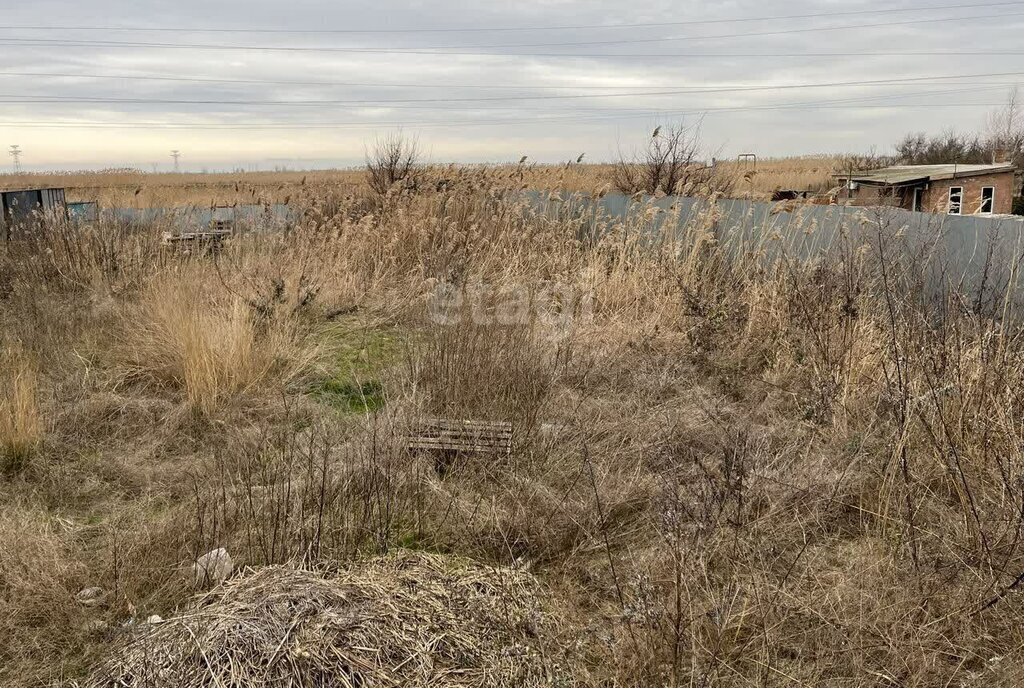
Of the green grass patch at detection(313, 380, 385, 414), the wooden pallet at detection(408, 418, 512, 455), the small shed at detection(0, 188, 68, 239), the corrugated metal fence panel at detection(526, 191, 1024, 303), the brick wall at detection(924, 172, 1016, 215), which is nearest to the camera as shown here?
the wooden pallet at detection(408, 418, 512, 455)

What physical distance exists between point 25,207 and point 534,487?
9.68 m

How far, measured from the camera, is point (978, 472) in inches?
112

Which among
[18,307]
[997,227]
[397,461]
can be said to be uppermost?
[997,227]

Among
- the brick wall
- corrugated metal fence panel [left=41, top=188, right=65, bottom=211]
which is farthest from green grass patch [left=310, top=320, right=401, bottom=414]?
the brick wall

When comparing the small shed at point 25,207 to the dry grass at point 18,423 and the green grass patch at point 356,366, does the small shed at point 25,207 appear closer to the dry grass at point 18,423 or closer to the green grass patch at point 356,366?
the green grass patch at point 356,366

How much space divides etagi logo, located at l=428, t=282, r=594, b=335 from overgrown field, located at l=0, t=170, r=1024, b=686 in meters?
0.05

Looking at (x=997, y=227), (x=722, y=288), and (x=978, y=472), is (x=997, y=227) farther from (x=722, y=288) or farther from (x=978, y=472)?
(x=978, y=472)

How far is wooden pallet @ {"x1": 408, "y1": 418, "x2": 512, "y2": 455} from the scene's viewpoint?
3.33 m

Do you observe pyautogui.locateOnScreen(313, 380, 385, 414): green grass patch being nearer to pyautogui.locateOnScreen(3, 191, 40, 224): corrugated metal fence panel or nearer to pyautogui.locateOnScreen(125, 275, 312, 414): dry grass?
pyautogui.locateOnScreen(125, 275, 312, 414): dry grass

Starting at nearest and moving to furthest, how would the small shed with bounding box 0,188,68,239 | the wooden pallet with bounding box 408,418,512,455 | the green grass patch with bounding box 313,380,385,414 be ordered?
the wooden pallet with bounding box 408,418,512,455, the green grass patch with bounding box 313,380,385,414, the small shed with bounding box 0,188,68,239

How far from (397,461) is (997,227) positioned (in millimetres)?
4033

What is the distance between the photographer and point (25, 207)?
9.55m

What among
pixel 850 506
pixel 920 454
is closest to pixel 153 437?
pixel 850 506

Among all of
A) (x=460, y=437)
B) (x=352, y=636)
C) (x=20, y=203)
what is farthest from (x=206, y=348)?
(x=20, y=203)
